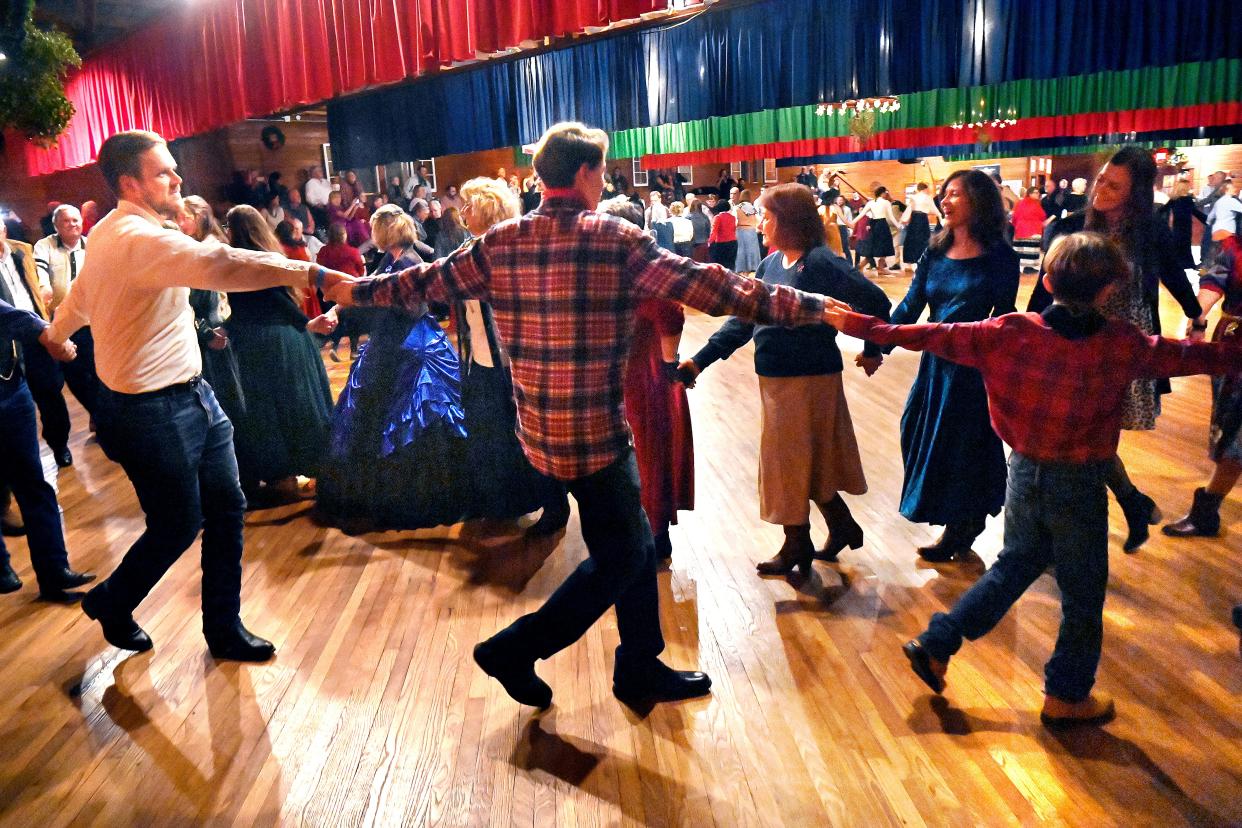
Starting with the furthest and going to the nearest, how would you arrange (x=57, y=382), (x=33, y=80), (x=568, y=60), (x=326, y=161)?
(x=326, y=161) → (x=33, y=80) → (x=568, y=60) → (x=57, y=382)

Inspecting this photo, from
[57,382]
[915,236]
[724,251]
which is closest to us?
[57,382]

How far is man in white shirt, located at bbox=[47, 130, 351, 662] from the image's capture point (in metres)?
2.07

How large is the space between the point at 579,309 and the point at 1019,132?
15255 mm

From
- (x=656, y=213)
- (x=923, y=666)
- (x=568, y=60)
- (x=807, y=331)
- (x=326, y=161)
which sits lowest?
(x=923, y=666)

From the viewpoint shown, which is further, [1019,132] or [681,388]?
[1019,132]

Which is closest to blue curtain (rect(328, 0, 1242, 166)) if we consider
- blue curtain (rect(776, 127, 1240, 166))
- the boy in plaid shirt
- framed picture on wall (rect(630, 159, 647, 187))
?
the boy in plaid shirt

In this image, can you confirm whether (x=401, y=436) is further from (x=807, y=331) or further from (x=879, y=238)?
(x=879, y=238)

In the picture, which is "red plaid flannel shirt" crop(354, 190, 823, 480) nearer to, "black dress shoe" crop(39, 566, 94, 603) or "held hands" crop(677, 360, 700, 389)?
"held hands" crop(677, 360, 700, 389)

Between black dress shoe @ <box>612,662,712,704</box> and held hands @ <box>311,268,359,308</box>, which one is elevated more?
held hands @ <box>311,268,359,308</box>

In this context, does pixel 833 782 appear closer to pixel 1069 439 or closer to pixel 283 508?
pixel 1069 439

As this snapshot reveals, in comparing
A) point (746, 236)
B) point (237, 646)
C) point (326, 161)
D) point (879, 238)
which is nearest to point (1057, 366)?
point (237, 646)

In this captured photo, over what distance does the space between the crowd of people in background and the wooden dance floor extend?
131 mm

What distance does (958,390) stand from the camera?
2818 millimetres

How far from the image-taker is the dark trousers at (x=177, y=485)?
2.24 meters
